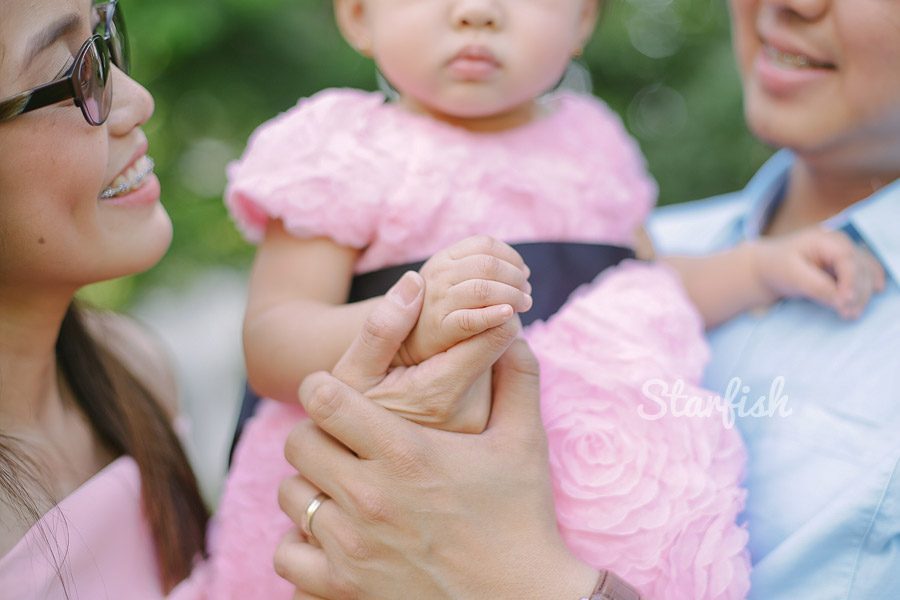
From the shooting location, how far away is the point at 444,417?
1364 millimetres

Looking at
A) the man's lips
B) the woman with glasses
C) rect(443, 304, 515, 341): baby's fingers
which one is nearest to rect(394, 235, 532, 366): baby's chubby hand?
rect(443, 304, 515, 341): baby's fingers

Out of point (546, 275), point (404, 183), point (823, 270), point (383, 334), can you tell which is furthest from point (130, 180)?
point (823, 270)

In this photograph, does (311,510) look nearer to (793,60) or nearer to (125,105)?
(125,105)

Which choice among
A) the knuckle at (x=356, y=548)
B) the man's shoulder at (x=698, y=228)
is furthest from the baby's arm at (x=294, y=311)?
the man's shoulder at (x=698, y=228)

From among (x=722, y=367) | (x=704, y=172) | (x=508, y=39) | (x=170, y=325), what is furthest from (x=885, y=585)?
(x=170, y=325)

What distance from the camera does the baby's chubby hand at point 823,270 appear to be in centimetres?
169

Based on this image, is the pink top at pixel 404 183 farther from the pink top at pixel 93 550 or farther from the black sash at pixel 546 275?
the pink top at pixel 93 550

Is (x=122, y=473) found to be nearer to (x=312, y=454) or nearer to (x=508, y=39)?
(x=312, y=454)

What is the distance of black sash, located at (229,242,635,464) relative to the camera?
161 centimetres

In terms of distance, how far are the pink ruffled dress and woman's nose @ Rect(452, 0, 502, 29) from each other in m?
0.23

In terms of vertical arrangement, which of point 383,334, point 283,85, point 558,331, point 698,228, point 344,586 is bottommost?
point 283,85

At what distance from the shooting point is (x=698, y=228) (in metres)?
2.65

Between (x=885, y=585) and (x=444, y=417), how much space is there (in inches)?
35.2

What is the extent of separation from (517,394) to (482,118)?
71 cm
